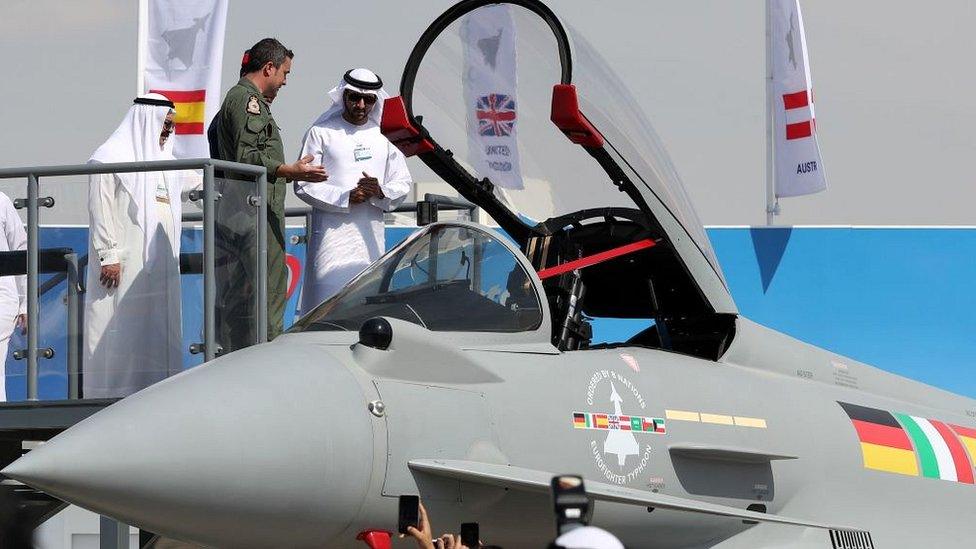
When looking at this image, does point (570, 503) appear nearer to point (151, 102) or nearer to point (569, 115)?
point (569, 115)

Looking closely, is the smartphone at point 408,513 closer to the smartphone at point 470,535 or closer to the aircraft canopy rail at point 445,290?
the smartphone at point 470,535

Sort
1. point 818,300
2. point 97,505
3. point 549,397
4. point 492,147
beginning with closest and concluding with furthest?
point 97,505, point 549,397, point 492,147, point 818,300

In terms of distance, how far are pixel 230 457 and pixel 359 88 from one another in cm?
494

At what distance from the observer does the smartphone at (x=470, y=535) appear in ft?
20.5

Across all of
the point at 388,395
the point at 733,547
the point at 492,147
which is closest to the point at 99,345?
the point at 492,147

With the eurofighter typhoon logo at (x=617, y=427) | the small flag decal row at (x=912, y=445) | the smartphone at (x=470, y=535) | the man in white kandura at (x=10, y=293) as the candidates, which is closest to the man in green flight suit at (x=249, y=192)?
the man in white kandura at (x=10, y=293)

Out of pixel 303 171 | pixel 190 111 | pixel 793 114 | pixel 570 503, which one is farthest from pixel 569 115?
pixel 793 114

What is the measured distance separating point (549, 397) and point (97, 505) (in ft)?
6.88

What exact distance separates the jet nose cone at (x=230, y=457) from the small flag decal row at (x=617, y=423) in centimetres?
122

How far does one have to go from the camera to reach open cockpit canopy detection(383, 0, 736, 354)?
7.68 m

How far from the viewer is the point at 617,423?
691 centimetres

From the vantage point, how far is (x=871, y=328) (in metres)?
14.6

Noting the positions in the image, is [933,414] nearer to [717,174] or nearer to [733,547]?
[733,547]

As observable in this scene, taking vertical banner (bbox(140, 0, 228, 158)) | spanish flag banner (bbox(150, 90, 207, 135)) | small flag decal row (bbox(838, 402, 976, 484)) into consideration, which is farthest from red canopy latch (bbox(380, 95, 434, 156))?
spanish flag banner (bbox(150, 90, 207, 135))
